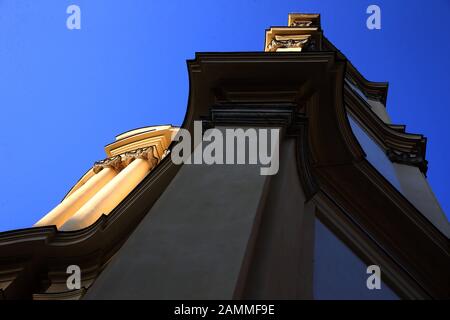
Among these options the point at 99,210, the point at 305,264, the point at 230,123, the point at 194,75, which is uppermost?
the point at 194,75

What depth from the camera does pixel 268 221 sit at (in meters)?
4.93

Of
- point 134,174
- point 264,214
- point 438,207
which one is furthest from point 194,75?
point 134,174

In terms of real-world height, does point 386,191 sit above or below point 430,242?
above

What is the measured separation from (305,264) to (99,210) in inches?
373

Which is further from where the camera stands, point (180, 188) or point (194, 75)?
point (194, 75)

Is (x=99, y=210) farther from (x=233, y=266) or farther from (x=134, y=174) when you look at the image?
(x=233, y=266)

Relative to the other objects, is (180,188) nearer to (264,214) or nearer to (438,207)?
(264,214)

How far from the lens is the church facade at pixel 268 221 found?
420 centimetres

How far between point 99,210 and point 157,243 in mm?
10133

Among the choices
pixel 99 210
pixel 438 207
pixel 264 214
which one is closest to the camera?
pixel 264 214

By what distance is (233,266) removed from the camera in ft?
13.2

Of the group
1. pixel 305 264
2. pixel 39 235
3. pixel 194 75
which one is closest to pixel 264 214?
pixel 305 264

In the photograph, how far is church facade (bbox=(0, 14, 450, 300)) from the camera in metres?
4.20

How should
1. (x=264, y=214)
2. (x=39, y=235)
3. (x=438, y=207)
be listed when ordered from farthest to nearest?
(x=438, y=207), (x=39, y=235), (x=264, y=214)
